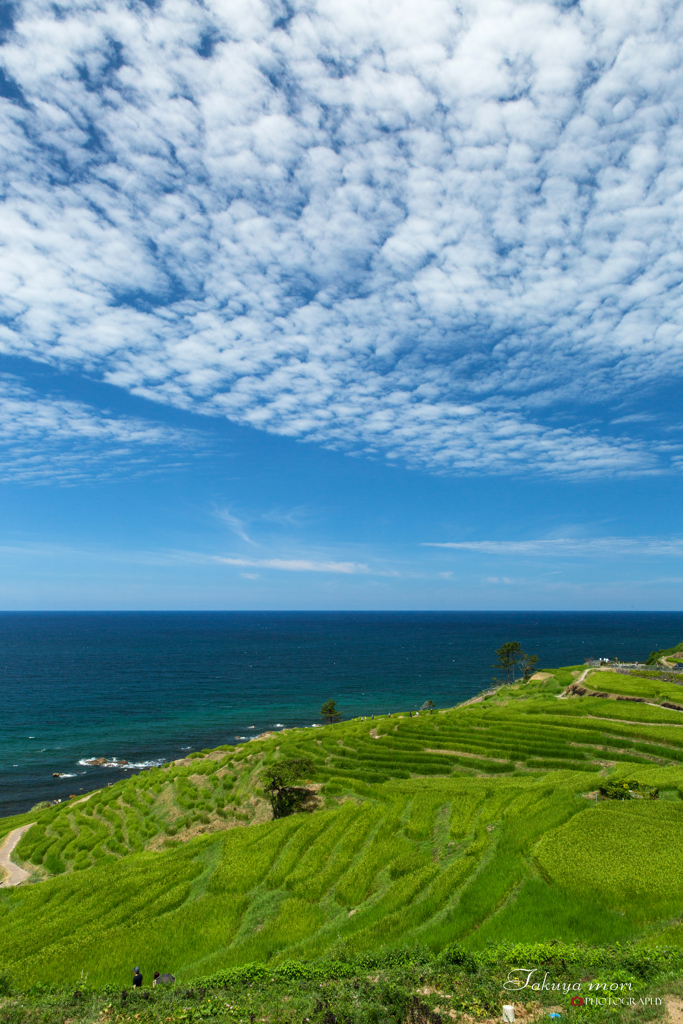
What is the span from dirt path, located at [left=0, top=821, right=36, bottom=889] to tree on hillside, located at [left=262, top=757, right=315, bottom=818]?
62.8 feet

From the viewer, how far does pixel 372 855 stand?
1057 inches

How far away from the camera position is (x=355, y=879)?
81.1 ft

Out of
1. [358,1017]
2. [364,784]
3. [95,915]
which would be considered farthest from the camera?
[364,784]

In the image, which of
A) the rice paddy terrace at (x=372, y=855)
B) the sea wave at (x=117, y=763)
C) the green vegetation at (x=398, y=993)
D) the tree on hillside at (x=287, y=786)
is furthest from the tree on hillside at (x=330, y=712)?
the green vegetation at (x=398, y=993)

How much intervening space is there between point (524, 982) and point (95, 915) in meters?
21.5

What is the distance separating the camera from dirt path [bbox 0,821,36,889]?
36.2 metres

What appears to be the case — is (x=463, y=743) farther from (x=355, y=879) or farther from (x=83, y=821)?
(x=83, y=821)

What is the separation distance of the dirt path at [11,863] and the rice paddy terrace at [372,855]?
88 centimetres

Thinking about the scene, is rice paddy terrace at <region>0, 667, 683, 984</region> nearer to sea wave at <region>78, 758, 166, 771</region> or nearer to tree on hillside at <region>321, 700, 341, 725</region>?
sea wave at <region>78, 758, 166, 771</region>

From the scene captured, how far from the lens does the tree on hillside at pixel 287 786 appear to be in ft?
124

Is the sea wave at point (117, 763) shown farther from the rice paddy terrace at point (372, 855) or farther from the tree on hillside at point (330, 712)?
the tree on hillside at point (330, 712)

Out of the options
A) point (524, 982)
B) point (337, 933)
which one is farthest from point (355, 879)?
point (524, 982)

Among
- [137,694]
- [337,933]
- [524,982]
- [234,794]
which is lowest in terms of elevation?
[137,694]

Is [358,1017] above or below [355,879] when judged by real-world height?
above
